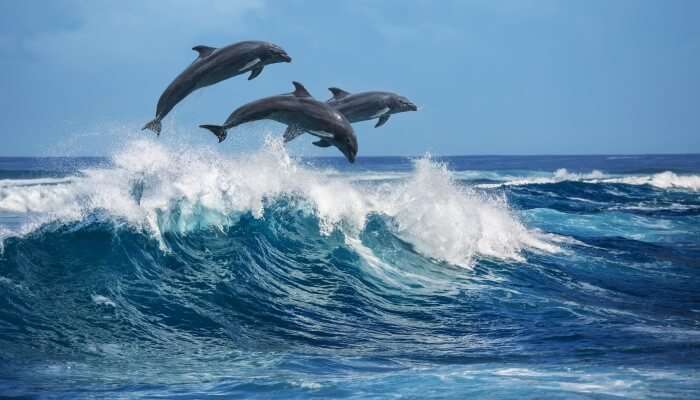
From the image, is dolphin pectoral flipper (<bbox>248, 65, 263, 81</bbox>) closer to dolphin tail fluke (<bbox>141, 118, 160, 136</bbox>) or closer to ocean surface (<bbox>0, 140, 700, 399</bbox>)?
dolphin tail fluke (<bbox>141, 118, 160, 136</bbox>)

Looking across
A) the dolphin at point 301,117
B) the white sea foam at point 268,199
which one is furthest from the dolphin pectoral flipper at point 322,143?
the white sea foam at point 268,199

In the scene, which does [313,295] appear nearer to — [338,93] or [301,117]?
[338,93]

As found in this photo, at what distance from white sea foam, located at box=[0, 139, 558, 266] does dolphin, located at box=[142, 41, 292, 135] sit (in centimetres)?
479

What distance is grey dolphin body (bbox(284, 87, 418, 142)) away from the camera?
24.6 feet

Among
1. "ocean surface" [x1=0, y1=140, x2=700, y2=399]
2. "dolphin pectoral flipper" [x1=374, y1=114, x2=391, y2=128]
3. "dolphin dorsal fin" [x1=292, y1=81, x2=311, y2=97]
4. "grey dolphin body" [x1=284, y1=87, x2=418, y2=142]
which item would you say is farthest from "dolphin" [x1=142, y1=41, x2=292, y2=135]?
"ocean surface" [x1=0, y1=140, x2=700, y2=399]

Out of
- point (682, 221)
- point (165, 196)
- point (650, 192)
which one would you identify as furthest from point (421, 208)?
point (650, 192)

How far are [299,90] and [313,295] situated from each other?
4.19 metres

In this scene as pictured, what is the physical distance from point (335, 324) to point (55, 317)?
10.3 ft

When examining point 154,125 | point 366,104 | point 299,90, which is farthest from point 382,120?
point 154,125

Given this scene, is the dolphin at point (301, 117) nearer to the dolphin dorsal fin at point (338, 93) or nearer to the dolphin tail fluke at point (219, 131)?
the dolphin tail fluke at point (219, 131)

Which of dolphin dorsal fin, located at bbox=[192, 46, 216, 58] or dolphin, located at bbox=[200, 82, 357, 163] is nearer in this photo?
dolphin, located at bbox=[200, 82, 357, 163]

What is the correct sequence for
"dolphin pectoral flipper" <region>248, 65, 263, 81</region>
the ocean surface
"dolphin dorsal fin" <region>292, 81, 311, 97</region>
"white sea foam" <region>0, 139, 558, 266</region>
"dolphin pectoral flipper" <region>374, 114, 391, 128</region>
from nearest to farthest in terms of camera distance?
the ocean surface → "dolphin pectoral flipper" <region>248, 65, 263, 81</region> → "dolphin dorsal fin" <region>292, 81, 311, 97</region> → "dolphin pectoral flipper" <region>374, 114, 391, 128</region> → "white sea foam" <region>0, 139, 558, 266</region>

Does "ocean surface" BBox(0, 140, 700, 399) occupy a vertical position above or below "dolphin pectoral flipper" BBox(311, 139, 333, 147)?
below

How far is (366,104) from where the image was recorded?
25.1 feet
